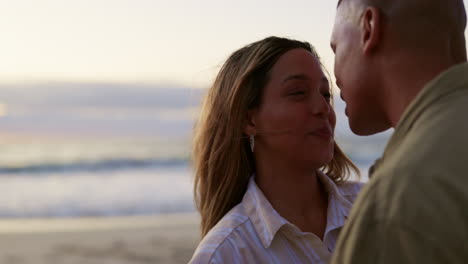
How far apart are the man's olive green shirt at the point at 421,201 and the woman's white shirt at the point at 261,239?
1.48 metres

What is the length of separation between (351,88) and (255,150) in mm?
1466

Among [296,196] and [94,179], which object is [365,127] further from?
[94,179]

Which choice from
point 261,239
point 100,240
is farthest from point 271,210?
point 100,240

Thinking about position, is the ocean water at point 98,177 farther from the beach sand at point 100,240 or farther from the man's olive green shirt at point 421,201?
the man's olive green shirt at point 421,201

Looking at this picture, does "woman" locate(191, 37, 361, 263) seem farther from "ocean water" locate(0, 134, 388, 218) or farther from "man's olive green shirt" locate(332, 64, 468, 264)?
"ocean water" locate(0, 134, 388, 218)

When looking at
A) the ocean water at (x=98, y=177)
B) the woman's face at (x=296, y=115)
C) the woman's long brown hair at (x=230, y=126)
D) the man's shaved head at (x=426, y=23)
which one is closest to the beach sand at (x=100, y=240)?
the ocean water at (x=98, y=177)

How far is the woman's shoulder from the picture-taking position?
277cm

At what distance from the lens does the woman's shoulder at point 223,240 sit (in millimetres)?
2771

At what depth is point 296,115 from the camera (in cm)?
303

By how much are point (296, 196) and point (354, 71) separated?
1.39 m

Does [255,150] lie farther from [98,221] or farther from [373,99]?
[98,221]

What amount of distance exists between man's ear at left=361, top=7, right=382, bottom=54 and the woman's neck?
1.40m

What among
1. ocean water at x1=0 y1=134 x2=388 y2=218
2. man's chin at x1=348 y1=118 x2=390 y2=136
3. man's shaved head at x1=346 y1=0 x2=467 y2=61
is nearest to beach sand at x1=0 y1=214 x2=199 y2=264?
ocean water at x1=0 y1=134 x2=388 y2=218

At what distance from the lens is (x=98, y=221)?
1138cm
